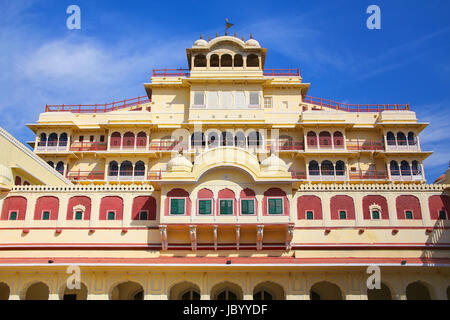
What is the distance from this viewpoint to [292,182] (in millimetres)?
30375

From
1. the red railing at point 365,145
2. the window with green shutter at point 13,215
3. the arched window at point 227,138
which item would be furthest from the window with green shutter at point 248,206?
the red railing at point 365,145

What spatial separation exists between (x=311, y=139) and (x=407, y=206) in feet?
44.7

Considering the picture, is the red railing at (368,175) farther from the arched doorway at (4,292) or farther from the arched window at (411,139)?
the arched doorway at (4,292)

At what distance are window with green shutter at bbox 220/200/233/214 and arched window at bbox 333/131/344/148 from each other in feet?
56.3

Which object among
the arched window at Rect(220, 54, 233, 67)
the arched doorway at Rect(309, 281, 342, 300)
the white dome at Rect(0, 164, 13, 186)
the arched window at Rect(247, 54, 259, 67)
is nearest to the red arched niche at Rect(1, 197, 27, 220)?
the white dome at Rect(0, 164, 13, 186)

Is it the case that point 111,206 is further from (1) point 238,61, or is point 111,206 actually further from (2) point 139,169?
(1) point 238,61

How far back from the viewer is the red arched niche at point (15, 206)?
103ft

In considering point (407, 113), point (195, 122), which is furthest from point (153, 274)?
point (407, 113)

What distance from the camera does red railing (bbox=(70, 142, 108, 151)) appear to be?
44.8m

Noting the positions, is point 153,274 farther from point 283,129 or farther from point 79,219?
point 283,129

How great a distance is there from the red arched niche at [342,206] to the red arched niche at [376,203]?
829mm

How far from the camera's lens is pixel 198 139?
1708 inches

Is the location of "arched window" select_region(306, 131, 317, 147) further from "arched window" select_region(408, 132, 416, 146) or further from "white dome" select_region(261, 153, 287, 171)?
"white dome" select_region(261, 153, 287, 171)
